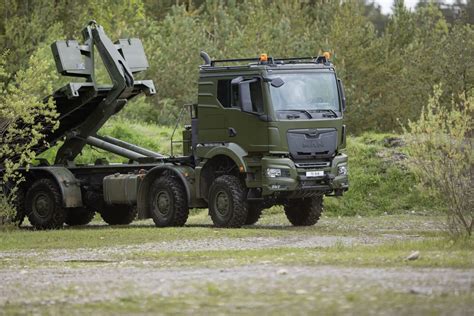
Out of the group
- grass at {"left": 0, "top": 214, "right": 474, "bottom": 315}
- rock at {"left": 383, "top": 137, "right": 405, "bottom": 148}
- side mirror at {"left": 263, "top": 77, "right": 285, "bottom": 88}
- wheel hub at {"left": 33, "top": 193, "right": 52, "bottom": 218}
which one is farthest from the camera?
rock at {"left": 383, "top": 137, "right": 405, "bottom": 148}

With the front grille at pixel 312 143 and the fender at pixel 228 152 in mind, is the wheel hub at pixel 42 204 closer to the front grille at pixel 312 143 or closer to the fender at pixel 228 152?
the fender at pixel 228 152

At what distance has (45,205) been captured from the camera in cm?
2666

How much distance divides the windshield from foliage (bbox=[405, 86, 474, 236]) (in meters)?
4.53

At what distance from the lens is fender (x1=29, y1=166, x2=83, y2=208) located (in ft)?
86.1

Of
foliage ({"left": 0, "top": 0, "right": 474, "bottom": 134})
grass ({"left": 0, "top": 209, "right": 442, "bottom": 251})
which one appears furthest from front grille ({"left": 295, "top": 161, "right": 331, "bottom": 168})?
foliage ({"left": 0, "top": 0, "right": 474, "bottom": 134})

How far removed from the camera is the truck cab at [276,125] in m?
23.5

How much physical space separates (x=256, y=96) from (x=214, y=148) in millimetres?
1450

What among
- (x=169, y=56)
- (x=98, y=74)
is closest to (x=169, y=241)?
(x=98, y=74)

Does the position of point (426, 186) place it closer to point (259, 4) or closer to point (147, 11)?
point (259, 4)

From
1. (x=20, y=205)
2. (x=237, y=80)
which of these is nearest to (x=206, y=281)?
(x=237, y=80)

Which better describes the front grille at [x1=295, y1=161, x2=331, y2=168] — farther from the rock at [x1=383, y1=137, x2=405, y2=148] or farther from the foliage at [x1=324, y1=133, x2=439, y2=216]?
the rock at [x1=383, y1=137, x2=405, y2=148]

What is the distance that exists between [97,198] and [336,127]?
5.96 metres

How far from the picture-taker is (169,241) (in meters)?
21.4

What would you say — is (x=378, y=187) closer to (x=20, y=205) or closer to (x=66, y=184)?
(x=66, y=184)
